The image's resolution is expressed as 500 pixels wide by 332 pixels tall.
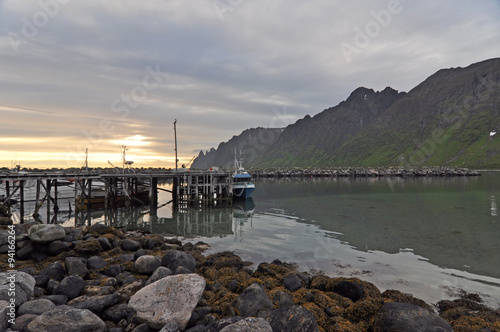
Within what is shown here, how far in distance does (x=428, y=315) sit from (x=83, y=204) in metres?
45.5

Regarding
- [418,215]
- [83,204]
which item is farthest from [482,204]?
[83,204]

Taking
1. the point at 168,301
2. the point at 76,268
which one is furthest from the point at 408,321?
the point at 76,268

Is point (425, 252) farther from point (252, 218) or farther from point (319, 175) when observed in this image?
point (319, 175)

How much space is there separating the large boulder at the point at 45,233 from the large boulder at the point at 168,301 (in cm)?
1031

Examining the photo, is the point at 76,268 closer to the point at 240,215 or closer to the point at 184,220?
the point at 184,220

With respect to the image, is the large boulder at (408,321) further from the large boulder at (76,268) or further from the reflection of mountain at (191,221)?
the reflection of mountain at (191,221)

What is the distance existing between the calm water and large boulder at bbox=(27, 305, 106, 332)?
1223 centimetres

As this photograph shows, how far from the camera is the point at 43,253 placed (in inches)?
619

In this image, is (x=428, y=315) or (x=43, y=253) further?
(x=43, y=253)

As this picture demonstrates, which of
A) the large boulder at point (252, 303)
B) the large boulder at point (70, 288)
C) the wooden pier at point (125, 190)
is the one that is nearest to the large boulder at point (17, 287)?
the large boulder at point (70, 288)

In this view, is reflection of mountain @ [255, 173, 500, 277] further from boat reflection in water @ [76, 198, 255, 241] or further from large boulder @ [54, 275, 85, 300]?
large boulder @ [54, 275, 85, 300]

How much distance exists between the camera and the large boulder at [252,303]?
9133 mm

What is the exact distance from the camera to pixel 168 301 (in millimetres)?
8758

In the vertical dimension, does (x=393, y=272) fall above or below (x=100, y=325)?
below
